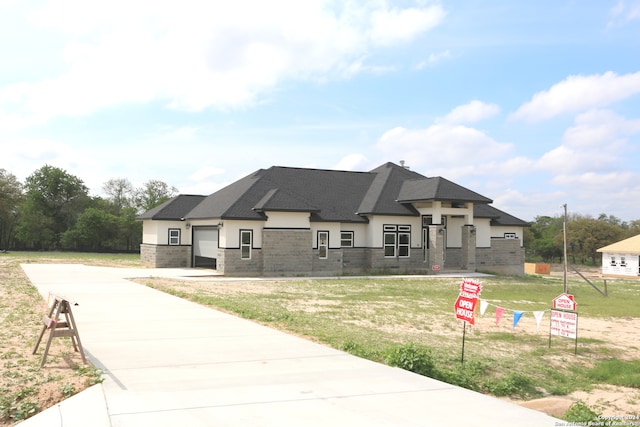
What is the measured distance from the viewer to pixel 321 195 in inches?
1364

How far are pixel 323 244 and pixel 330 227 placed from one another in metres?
1.13

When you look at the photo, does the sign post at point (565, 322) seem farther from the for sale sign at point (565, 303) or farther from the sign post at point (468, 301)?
the sign post at point (468, 301)

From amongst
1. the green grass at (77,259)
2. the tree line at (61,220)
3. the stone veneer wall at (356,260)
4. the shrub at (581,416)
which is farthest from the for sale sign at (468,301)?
the tree line at (61,220)

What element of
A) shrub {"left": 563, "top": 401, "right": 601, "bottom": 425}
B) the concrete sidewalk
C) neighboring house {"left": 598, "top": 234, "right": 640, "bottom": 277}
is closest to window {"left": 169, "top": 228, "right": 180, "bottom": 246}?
the concrete sidewalk

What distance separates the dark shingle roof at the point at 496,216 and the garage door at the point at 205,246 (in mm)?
18176

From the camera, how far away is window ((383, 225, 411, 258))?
33750 millimetres

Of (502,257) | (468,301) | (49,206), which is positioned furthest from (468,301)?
(49,206)

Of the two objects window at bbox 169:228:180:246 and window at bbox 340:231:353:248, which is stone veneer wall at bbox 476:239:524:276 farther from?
window at bbox 169:228:180:246

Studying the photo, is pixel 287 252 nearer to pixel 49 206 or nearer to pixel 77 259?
pixel 77 259

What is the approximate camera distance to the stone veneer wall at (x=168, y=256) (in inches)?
1344

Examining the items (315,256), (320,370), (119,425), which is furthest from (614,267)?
(119,425)

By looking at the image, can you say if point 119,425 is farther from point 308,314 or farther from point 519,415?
point 308,314

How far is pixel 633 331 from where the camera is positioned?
14578mm

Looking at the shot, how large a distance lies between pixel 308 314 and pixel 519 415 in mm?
9032
